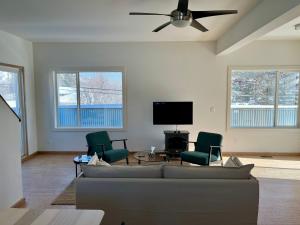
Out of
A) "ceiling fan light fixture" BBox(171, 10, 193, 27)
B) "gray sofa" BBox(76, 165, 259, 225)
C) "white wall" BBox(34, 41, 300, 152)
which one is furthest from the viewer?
"white wall" BBox(34, 41, 300, 152)

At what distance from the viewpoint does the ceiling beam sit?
104 inches

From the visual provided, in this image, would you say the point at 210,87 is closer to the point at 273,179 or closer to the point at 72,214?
the point at 273,179

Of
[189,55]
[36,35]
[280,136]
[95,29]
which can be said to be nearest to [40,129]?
[36,35]

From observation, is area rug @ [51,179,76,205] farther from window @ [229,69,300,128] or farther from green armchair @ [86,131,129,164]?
window @ [229,69,300,128]

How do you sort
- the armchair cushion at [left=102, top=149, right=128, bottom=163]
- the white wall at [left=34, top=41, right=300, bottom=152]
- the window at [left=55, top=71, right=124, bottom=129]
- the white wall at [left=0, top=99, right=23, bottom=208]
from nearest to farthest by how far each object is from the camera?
the white wall at [left=0, top=99, right=23, bottom=208] < the armchair cushion at [left=102, top=149, right=128, bottom=163] < the white wall at [left=34, top=41, right=300, bottom=152] < the window at [left=55, top=71, right=124, bottom=129]

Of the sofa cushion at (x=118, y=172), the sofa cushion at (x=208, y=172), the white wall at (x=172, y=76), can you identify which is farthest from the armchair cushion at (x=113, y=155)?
the sofa cushion at (x=208, y=172)

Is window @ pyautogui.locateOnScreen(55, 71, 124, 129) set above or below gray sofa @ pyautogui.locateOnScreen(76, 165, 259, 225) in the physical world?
above

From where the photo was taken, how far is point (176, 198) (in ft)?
8.33

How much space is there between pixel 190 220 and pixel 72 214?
138 centimetres

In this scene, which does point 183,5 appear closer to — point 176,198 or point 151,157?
point 176,198

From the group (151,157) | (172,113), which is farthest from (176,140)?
(151,157)

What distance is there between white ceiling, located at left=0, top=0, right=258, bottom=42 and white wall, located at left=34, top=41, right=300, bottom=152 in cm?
33

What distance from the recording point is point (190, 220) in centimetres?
257

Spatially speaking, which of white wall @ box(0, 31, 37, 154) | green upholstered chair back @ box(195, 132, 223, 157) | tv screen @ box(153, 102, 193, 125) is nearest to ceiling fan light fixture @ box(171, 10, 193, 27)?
green upholstered chair back @ box(195, 132, 223, 157)
